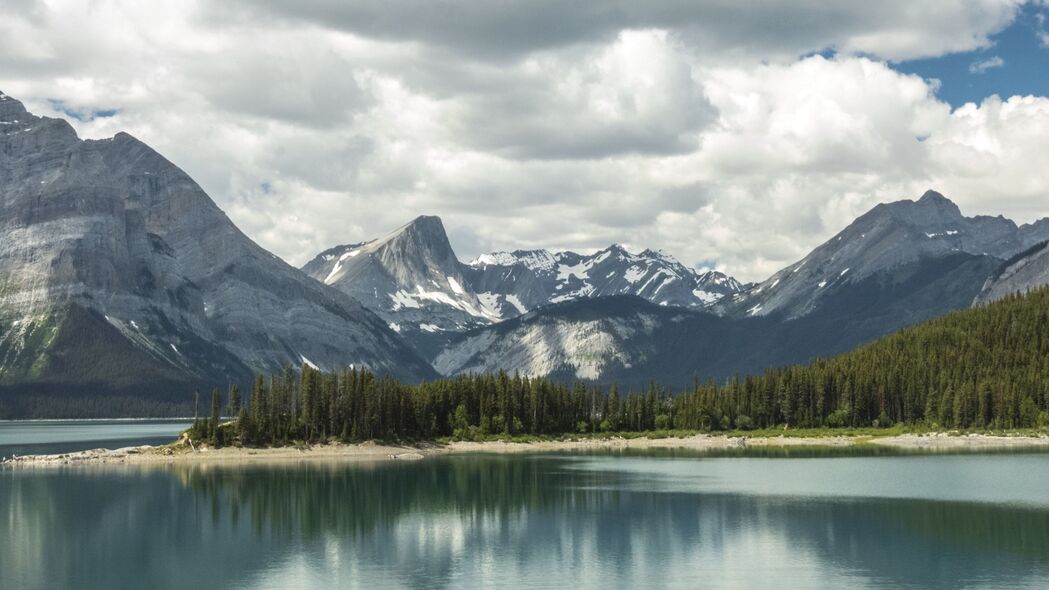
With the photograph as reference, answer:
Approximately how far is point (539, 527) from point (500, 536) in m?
6.14

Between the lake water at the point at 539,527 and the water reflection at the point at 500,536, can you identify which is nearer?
the water reflection at the point at 500,536

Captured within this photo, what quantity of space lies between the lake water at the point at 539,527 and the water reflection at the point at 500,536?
296mm

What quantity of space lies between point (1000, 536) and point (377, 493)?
69010mm

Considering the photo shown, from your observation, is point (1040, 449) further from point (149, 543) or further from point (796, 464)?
point (149, 543)

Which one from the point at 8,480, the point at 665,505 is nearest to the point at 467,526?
the point at 665,505

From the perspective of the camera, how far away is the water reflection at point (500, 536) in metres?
78.8

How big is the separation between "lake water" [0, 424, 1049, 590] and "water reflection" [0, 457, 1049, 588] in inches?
11.6

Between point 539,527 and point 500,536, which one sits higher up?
point 539,527

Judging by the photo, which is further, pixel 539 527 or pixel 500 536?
pixel 539 527

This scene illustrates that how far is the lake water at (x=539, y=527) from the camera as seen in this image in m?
79.2

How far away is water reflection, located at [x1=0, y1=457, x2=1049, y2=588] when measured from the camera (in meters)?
78.8

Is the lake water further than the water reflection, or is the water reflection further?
the lake water

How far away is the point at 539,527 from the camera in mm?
104938

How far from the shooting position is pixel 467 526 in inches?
4173
